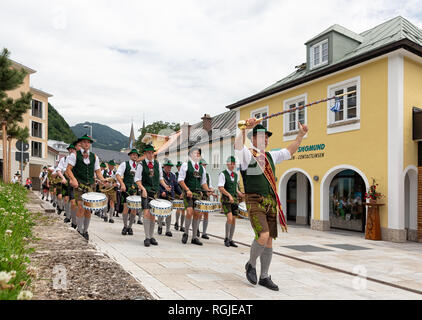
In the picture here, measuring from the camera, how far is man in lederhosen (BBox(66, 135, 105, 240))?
7980mm

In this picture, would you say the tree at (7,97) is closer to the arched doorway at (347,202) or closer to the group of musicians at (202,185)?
the group of musicians at (202,185)

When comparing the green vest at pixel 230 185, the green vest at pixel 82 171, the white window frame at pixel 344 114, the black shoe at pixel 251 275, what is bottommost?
the black shoe at pixel 251 275

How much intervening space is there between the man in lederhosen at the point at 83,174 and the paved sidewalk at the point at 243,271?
0.59 meters

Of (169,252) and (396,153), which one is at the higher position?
(396,153)

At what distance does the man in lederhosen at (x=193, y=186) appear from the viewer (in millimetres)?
9219

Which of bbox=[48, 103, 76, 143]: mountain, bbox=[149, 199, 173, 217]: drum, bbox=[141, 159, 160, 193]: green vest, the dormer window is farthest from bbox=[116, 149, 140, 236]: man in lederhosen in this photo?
bbox=[48, 103, 76, 143]: mountain

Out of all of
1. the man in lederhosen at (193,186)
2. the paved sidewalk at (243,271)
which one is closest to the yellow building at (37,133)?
the paved sidewalk at (243,271)

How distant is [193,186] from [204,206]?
27.4 inches

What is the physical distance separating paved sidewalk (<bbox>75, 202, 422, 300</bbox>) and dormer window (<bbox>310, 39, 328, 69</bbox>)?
967cm

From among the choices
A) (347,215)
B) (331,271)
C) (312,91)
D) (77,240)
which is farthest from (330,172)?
Answer: (77,240)

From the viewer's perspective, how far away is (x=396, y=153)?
12500 millimetres

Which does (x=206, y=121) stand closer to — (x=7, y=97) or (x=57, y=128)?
(x=7, y=97)
